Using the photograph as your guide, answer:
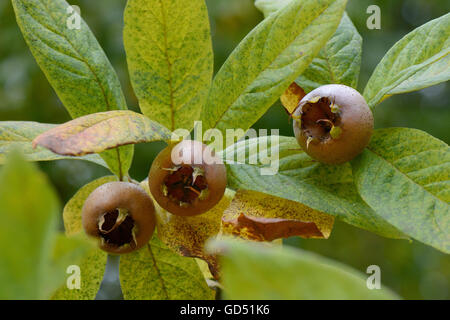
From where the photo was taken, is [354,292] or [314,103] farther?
[314,103]

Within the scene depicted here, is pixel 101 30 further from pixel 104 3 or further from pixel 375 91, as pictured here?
pixel 375 91

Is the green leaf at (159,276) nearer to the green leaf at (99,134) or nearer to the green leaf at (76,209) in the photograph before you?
the green leaf at (76,209)

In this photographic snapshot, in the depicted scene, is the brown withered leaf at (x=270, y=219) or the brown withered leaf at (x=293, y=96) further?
the brown withered leaf at (x=293, y=96)

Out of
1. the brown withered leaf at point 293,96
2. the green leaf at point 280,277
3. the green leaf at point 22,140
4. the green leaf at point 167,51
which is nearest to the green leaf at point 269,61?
the green leaf at point 167,51

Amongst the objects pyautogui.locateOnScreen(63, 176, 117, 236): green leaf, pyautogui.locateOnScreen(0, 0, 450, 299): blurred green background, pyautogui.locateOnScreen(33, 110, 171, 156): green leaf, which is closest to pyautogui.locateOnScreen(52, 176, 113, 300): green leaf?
pyautogui.locateOnScreen(63, 176, 117, 236): green leaf

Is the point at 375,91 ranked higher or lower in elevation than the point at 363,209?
higher
